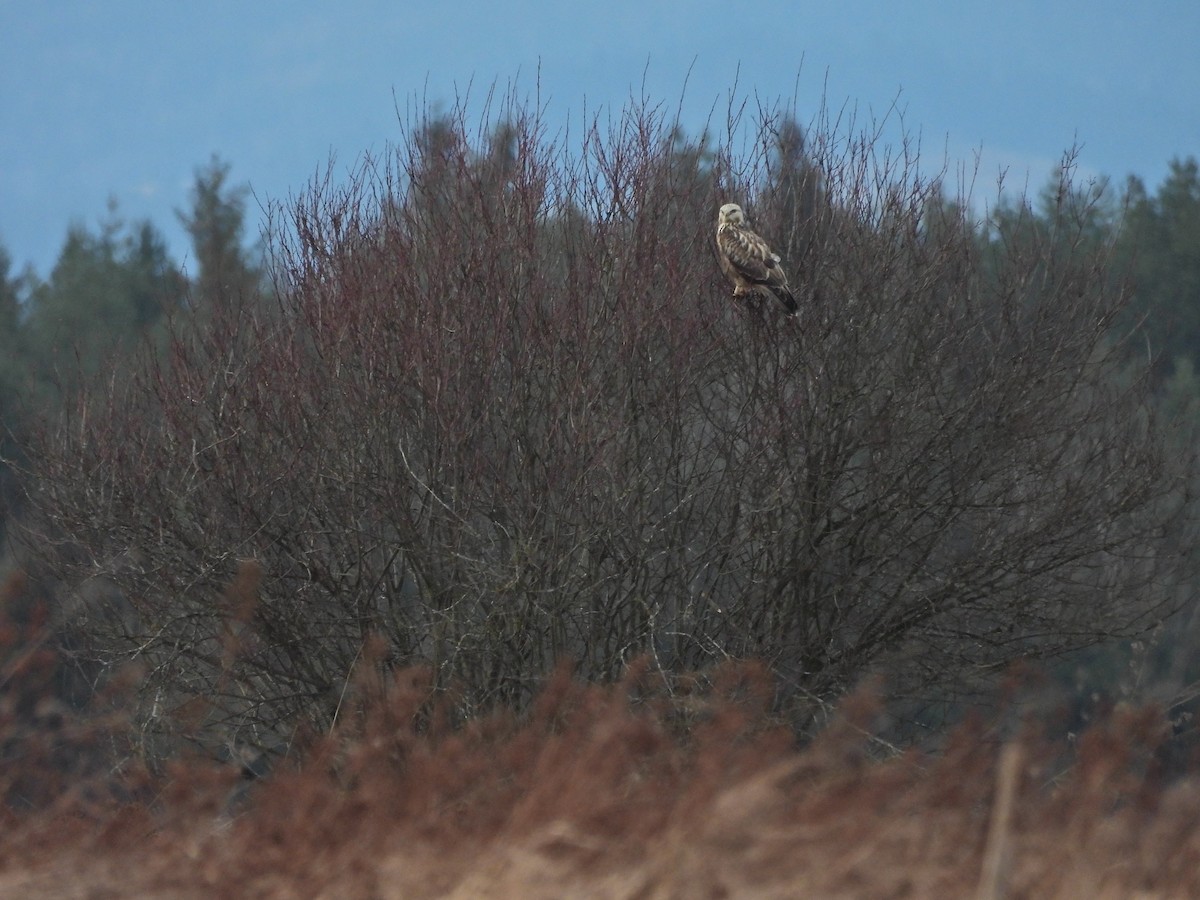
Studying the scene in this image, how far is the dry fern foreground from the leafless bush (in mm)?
6393

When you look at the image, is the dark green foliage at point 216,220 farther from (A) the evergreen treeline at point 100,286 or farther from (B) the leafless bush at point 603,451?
(B) the leafless bush at point 603,451

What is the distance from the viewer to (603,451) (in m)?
11.1

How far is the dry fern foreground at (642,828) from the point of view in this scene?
12.7 ft

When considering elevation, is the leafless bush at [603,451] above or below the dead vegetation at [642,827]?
above

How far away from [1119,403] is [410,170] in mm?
6031

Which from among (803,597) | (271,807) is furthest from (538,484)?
(271,807)

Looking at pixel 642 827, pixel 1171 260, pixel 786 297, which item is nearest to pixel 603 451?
pixel 786 297

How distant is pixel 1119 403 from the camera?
42.5ft

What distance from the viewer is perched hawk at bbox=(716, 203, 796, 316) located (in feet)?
34.2

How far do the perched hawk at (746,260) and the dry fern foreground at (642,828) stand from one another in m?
5.78

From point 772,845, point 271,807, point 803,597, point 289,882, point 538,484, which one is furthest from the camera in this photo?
point 803,597

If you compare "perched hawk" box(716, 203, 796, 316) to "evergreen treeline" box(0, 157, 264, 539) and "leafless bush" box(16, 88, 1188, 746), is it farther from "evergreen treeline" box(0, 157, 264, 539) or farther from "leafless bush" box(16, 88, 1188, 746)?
"evergreen treeline" box(0, 157, 264, 539)

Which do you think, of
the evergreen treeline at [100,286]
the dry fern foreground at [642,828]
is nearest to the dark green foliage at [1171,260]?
the evergreen treeline at [100,286]

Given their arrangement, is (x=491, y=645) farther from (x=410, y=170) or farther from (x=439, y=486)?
(x=410, y=170)
